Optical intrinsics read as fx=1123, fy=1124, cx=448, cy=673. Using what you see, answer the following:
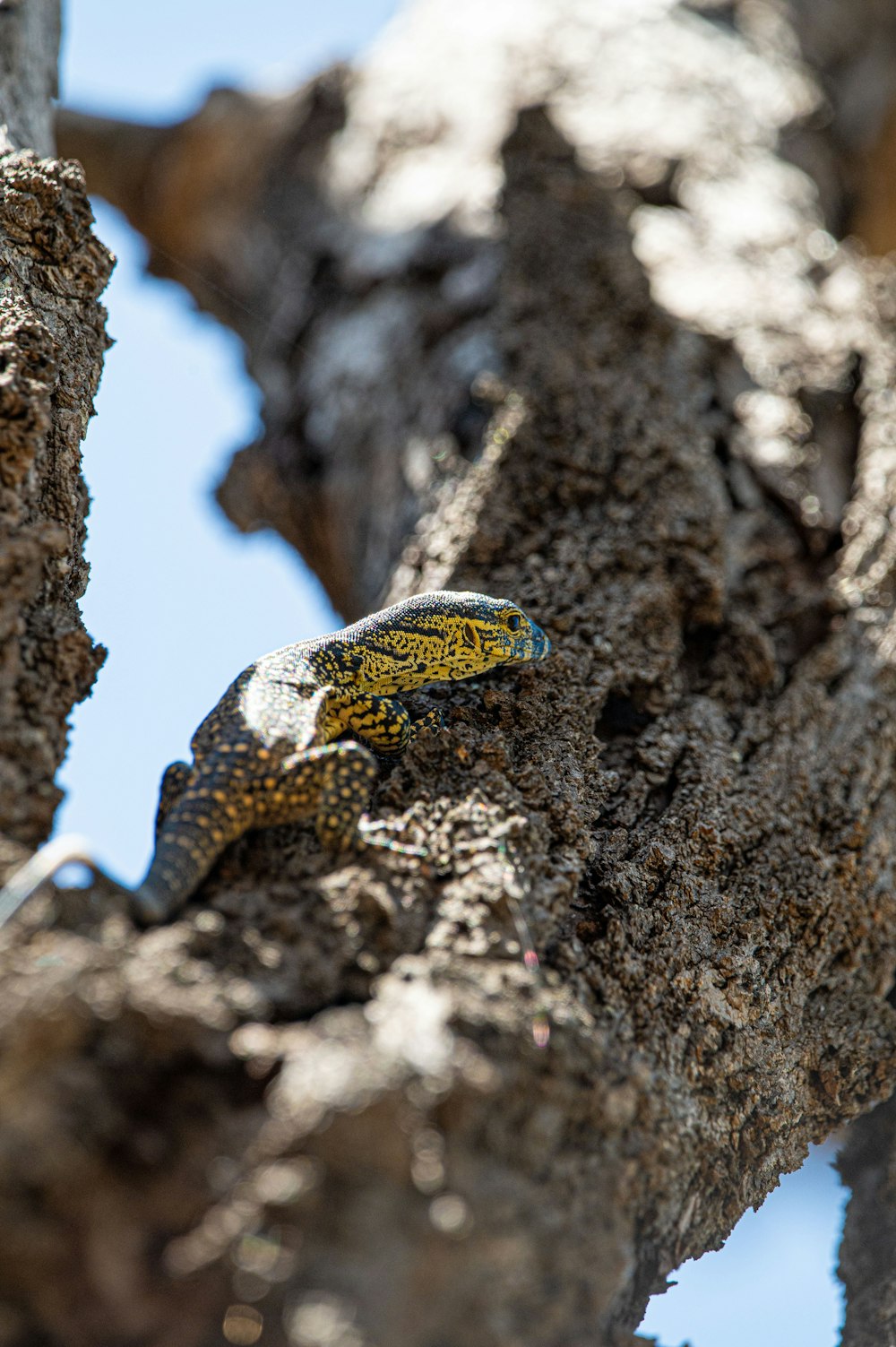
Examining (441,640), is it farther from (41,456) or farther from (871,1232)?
(871,1232)

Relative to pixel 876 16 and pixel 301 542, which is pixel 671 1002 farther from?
pixel 876 16

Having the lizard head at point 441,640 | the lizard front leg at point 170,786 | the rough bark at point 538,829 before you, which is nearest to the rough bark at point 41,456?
the lizard front leg at point 170,786

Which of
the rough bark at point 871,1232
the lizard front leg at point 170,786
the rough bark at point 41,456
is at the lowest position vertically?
the rough bark at point 871,1232

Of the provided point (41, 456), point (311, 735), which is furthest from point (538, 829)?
point (41, 456)

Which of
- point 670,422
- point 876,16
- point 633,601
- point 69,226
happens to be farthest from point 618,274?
point 876,16

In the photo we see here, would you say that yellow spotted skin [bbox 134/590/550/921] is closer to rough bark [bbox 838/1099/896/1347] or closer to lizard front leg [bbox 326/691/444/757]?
lizard front leg [bbox 326/691/444/757]

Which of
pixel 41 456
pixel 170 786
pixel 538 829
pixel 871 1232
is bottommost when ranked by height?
pixel 871 1232

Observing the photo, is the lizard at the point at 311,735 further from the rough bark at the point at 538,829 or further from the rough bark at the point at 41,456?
the rough bark at the point at 41,456
